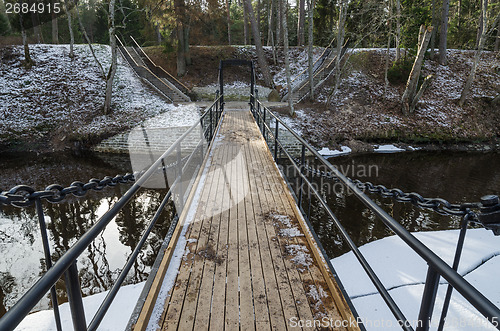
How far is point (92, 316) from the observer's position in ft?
12.3

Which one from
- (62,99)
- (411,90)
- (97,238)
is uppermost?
(411,90)

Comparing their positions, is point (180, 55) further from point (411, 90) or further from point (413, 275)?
point (413, 275)

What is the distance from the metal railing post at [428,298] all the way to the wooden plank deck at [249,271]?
0.93 meters

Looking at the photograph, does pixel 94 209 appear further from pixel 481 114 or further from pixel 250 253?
pixel 481 114

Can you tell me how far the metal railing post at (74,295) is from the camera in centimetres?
113

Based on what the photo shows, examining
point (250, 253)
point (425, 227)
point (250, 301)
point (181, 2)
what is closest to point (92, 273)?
point (250, 253)

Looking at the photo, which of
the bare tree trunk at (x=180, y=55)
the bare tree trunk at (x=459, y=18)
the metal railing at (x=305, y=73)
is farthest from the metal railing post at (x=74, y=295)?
the bare tree trunk at (x=459, y=18)

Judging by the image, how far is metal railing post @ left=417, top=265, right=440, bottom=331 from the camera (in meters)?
1.12

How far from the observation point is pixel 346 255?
5395mm

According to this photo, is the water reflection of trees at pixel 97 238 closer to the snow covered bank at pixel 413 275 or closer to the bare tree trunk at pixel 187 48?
the snow covered bank at pixel 413 275

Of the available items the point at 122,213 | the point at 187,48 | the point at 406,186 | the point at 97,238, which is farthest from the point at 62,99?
the point at 406,186

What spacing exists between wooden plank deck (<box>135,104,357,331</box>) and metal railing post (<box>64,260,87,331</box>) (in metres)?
0.80

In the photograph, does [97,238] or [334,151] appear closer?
[97,238]

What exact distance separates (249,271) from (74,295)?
162 cm
